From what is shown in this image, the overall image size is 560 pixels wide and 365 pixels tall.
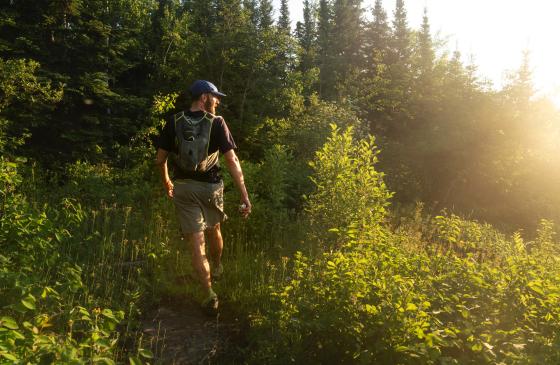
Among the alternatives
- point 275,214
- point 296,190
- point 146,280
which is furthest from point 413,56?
point 146,280

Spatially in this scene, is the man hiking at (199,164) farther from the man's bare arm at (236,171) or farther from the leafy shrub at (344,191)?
the leafy shrub at (344,191)

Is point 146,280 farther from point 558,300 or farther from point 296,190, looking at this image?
point 296,190

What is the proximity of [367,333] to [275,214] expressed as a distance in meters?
4.10

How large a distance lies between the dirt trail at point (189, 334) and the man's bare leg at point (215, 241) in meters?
0.57

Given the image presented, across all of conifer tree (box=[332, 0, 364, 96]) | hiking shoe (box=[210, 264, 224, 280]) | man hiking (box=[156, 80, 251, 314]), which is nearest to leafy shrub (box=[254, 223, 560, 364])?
man hiking (box=[156, 80, 251, 314])

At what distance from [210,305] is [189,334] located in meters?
0.35

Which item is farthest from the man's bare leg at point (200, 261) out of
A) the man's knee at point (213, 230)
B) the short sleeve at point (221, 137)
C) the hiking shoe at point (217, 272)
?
the short sleeve at point (221, 137)

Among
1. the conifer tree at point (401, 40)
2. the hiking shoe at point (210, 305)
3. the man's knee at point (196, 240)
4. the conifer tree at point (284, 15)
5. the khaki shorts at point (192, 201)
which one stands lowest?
the hiking shoe at point (210, 305)

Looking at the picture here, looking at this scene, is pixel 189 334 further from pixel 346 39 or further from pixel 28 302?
pixel 346 39

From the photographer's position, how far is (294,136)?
1441 cm

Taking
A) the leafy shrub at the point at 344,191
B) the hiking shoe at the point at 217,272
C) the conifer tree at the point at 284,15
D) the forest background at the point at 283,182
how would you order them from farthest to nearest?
the conifer tree at the point at 284,15
the leafy shrub at the point at 344,191
the hiking shoe at the point at 217,272
the forest background at the point at 283,182

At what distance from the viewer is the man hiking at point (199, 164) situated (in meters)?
4.22

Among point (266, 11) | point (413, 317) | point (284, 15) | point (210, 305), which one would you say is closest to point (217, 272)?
point (210, 305)

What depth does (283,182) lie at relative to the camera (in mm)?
8953
